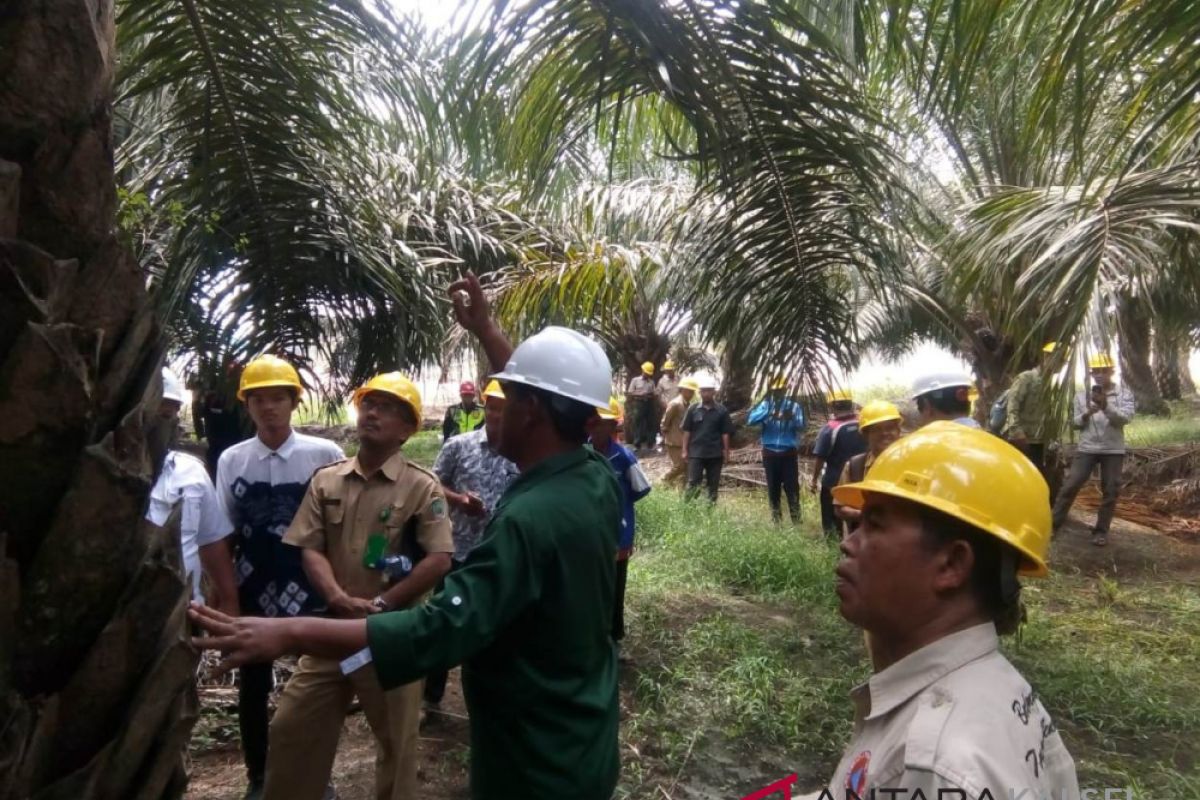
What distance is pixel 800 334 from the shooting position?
13.0 ft

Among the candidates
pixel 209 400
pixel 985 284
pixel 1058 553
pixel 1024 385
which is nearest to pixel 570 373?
pixel 985 284

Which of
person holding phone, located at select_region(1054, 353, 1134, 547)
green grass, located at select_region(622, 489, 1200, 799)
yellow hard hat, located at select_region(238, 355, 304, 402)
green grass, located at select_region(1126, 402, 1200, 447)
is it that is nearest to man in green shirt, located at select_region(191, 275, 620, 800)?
yellow hard hat, located at select_region(238, 355, 304, 402)

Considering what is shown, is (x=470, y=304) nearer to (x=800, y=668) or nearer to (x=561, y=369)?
(x=561, y=369)

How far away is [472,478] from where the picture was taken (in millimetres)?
4348

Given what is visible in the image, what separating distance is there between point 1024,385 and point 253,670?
20.9 feet

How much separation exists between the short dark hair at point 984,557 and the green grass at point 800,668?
2.83m

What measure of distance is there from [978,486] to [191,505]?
2800 mm

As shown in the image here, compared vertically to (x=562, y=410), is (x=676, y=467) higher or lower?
lower

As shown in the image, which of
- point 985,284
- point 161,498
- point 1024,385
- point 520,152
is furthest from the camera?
point 1024,385

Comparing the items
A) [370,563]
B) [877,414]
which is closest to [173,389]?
[370,563]

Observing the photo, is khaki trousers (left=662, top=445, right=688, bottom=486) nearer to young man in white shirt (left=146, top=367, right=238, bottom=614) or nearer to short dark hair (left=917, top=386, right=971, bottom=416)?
short dark hair (left=917, top=386, right=971, bottom=416)

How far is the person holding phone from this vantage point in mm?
7578

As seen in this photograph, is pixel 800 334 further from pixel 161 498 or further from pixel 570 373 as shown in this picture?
pixel 161 498

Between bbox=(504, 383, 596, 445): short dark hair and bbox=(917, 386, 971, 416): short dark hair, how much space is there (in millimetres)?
2850
